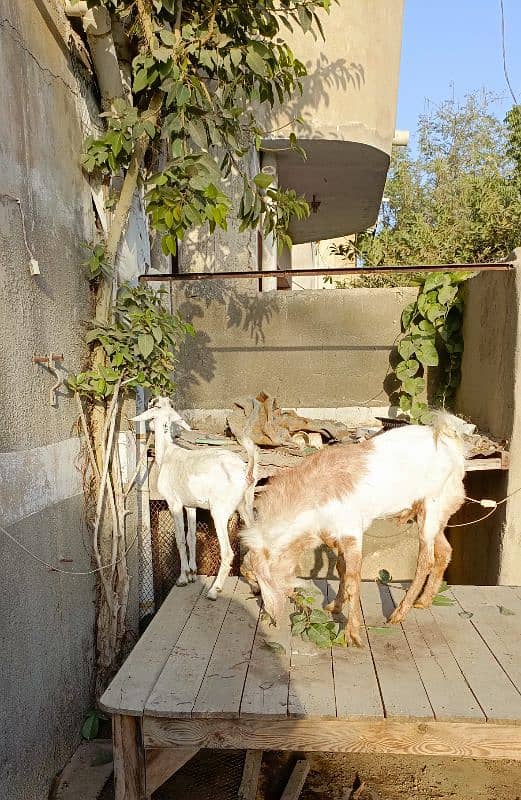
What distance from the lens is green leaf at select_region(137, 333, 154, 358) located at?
4.77m

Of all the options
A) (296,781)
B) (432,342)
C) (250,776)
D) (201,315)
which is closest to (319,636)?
(250,776)

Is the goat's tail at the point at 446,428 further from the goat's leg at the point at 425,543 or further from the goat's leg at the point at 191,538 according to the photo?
the goat's leg at the point at 191,538

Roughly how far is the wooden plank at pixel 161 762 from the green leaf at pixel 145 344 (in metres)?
2.59

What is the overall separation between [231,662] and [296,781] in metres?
1.79

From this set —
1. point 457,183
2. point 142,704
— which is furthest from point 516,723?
point 457,183

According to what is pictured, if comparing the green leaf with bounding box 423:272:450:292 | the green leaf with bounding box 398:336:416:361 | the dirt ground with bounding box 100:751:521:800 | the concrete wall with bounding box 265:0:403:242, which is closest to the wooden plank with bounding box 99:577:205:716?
the dirt ground with bounding box 100:751:521:800

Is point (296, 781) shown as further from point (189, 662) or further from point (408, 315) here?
point (408, 315)

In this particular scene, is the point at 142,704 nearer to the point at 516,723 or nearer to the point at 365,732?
the point at 365,732

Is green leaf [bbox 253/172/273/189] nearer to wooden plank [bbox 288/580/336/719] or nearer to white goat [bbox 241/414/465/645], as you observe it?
white goat [bbox 241/414/465/645]

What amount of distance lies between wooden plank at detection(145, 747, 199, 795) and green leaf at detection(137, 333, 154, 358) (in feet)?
8.49

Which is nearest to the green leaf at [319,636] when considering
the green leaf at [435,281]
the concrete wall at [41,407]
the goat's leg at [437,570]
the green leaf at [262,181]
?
the goat's leg at [437,570]

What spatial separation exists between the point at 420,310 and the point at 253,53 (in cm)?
343

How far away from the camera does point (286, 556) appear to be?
402 centimetres

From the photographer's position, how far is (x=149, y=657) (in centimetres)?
389
